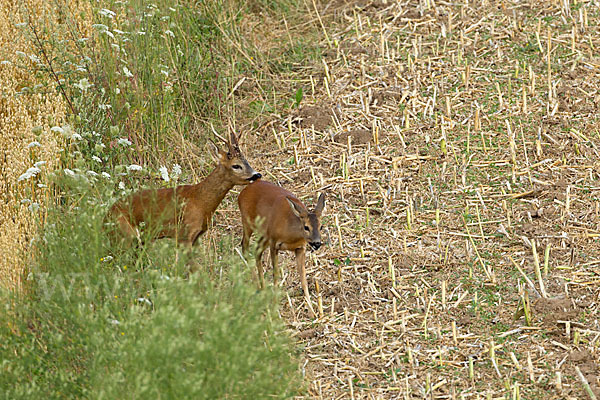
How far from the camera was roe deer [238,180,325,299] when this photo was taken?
7090 mm

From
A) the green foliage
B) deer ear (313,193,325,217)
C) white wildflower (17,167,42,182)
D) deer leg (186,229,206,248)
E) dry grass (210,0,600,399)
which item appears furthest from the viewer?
deer leg (186,229,206,248)

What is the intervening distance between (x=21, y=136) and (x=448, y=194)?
13.1 ft

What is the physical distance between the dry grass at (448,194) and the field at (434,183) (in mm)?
17

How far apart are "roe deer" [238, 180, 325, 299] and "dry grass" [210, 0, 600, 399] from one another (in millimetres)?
322

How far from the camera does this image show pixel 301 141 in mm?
9242

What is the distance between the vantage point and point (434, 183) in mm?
8383

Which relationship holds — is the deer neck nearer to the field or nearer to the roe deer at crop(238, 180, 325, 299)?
the roe deer at crop(238, 180, 325, 299)

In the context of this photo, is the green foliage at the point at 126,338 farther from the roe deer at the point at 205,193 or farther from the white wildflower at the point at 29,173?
the roe deer at the point at 205,193

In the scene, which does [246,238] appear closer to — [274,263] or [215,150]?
[274,263]

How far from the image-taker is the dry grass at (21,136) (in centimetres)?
680

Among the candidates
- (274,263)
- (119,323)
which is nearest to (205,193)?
(274,263)

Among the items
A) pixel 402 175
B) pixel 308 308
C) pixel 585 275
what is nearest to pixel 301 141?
pixel 402 175

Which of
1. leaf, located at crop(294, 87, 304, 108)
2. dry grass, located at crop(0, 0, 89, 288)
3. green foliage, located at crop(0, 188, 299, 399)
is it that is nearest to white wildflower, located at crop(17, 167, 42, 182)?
dry grass, located at crop(0, 0, 89, 288)

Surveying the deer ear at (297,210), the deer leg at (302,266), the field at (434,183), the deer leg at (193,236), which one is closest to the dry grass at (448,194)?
the field at (434,183)
